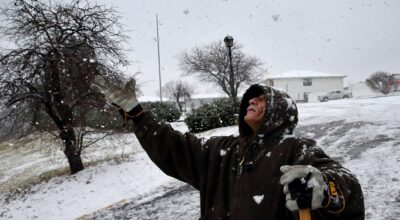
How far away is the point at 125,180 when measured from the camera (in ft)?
29.8

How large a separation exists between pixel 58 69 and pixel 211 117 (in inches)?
326

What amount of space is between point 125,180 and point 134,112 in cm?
689

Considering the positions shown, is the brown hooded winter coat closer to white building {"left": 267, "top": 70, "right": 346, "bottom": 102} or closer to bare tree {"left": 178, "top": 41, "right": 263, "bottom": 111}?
bare tree {"left": 178, "top": 41, "right": 263, "bottom": 111}

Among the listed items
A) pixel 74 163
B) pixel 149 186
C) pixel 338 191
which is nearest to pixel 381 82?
pixel 74 163

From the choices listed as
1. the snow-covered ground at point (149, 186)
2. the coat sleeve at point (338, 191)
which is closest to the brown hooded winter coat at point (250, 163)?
the coat sleeve at point (338, 191)

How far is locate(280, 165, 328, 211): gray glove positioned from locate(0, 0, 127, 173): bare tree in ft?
28.2

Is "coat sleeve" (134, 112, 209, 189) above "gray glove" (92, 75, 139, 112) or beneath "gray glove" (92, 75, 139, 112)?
beneath

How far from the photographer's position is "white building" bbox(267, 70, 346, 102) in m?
56.1

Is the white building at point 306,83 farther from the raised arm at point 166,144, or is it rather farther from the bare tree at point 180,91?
the raised arm at point 166,144

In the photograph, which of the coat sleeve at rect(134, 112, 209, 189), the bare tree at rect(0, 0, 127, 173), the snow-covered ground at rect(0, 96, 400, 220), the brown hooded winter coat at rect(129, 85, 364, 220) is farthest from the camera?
the bare tree at rect(0, 0, 127, 173)

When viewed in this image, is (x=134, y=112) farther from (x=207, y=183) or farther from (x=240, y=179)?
(x=240, y=179)

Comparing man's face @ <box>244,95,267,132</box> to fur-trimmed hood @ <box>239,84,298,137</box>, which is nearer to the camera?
fur-trimmed hood @ <box>239,84,298,137</box>

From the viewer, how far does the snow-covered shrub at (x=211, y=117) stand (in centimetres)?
1683

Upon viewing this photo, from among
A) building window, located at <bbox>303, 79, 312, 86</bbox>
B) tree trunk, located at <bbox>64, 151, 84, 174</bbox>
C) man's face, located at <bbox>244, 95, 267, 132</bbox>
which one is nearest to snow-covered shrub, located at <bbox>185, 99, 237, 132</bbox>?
tree trunk, located at <bbox>64, 151, 84, 174</bbox>
